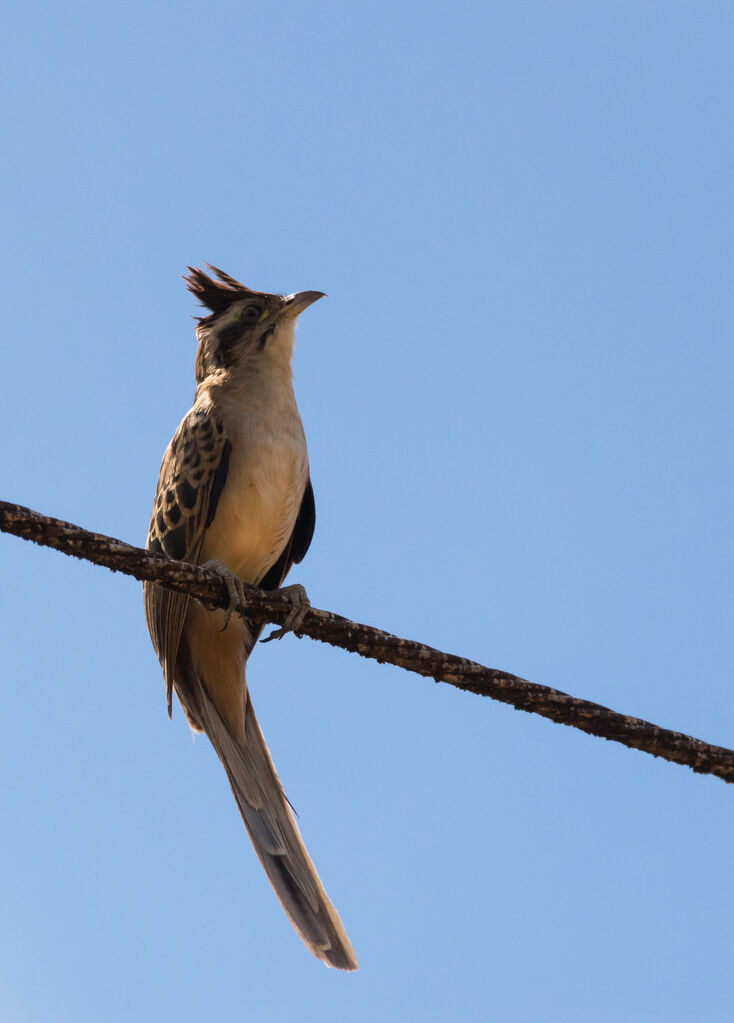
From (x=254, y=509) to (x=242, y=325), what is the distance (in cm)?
127

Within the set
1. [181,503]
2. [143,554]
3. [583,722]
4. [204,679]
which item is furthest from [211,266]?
[583,722]

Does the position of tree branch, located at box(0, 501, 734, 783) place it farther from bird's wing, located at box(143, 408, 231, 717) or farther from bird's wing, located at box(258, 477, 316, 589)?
bird's wing, located at box(258, 477, 316, 589)

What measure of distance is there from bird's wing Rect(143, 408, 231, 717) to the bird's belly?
0.19 ft

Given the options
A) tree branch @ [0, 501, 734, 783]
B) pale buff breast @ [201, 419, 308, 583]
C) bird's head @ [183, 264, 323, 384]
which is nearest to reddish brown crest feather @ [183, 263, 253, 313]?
bird's head @ [183, 264, 323, 384]

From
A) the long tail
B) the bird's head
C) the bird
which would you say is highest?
the bird's head

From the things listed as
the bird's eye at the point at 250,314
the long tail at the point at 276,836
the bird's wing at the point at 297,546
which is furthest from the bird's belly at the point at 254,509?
the bird's eye at the point at 250,314

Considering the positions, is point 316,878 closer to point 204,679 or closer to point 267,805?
point 267,805

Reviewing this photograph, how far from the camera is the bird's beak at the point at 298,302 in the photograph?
20.9 feet

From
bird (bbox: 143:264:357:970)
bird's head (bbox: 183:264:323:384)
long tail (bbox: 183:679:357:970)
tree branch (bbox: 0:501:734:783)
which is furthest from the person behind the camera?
bird's head (bbox: 183:264:323:384)

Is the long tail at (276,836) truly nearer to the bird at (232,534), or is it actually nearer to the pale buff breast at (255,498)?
the bird at (232,534)

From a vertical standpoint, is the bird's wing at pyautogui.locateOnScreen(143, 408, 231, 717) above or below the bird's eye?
below

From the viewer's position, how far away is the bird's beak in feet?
20.9

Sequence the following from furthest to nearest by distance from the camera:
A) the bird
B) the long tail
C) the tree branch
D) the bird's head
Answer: the bird's head
the bird
the long tail
the tree branch

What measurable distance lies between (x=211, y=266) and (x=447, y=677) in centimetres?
394
